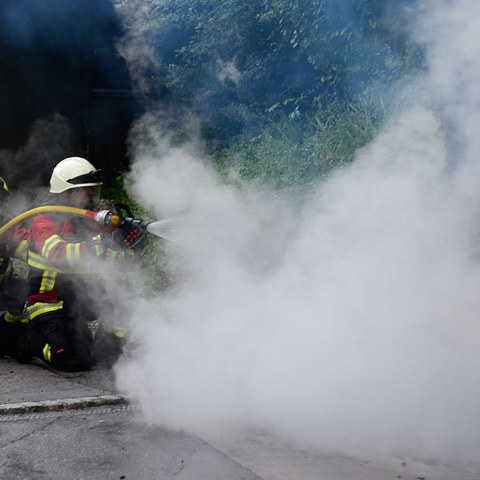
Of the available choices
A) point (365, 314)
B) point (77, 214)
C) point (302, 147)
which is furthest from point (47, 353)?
point (302, 147)

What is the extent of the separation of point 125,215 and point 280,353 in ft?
6.00

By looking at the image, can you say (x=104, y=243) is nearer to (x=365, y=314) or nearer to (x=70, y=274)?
(x=70, y=274)

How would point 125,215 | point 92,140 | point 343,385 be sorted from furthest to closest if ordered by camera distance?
point 92,140
point 125,215
point 343,385

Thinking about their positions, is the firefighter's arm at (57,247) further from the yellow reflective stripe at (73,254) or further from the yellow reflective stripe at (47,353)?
the yellow reflective stripe at (47,353)

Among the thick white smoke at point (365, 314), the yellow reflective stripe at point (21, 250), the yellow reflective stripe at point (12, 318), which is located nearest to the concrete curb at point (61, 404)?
the thick white smoke at point (365, 314)

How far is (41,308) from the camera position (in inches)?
209

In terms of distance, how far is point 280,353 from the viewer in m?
4.19

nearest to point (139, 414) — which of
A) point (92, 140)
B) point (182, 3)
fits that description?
point (182, 3)

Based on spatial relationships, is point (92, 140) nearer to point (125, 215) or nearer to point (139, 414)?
point (125, 215)

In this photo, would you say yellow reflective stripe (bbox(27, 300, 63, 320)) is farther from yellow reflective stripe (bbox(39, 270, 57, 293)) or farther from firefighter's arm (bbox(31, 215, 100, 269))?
A: firefighter's arm (bbox(31, 215, 100, 269))

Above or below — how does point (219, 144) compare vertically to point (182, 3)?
below

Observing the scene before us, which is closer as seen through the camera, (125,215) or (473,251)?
(473,251)

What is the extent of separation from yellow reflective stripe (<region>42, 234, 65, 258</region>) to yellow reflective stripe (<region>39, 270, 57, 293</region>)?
0.18 m

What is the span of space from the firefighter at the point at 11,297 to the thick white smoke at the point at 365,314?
1203mm
